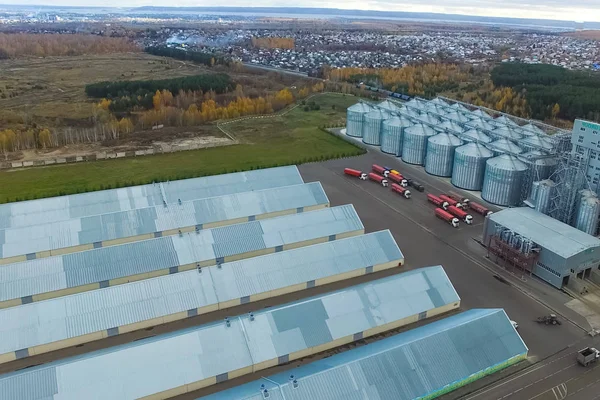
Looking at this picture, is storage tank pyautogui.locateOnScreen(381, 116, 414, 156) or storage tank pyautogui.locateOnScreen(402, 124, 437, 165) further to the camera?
storage tank pyautogui.locateOnScreen(381, 116, 414, 156)

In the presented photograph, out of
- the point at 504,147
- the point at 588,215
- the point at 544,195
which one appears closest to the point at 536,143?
the point at 504,147

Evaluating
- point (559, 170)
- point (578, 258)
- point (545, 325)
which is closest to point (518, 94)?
point (559, 170)

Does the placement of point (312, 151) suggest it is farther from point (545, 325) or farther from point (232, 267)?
point (545, 325)

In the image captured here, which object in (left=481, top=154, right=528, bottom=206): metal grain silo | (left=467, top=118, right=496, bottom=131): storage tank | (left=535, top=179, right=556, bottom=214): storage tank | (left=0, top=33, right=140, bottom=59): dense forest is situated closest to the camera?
(left=535, top=179, right=556, bottom=214): storage tank

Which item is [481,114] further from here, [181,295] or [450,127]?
[181,295]

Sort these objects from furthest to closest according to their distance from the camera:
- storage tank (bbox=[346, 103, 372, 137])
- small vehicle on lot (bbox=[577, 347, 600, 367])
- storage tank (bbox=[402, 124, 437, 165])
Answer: storage tank (bbox=[346, 103, 372, 137])
storage tank (bbox=[402, 124, 437, 165])
small vehicle on lot (bbox=[577, 347, 600, 367])

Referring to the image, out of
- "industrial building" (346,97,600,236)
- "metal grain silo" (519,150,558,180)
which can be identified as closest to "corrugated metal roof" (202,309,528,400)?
"industrial building" (346,97,600,236)

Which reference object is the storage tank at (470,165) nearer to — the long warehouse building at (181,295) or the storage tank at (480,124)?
the storage tank at (480,124)

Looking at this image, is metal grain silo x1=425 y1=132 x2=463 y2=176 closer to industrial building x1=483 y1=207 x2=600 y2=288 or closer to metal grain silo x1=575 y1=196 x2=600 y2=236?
industrial building x1=483 y1=207 x2=600 y2=288
